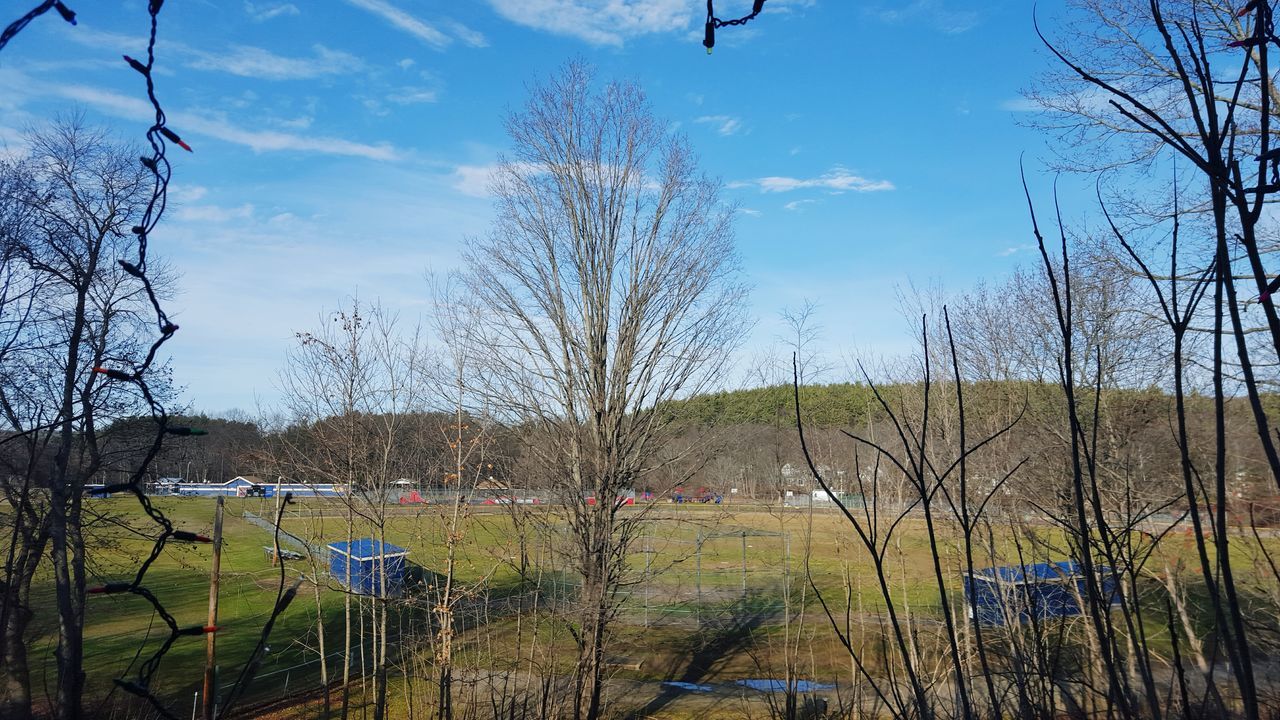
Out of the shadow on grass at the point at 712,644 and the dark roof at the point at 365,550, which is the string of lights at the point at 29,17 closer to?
the dark roof at the point at 365,550

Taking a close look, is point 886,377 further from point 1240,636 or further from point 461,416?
point 1240,636

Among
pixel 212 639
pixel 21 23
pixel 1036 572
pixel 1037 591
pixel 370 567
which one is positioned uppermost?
pixel 21 23

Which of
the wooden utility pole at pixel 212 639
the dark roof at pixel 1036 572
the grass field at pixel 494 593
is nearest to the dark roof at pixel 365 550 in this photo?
the grass field at pixel 494 593

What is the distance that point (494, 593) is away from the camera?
23141 millimetres

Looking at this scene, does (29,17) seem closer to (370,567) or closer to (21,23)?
(21,23)

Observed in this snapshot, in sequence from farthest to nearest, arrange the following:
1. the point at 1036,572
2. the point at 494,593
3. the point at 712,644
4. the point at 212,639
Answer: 1. the point at 494,593
2. the point at 712,644
3. the point at 1036,572
4. the point at 212,639

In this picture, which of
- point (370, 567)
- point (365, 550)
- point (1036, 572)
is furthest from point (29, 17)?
point (365, 550)

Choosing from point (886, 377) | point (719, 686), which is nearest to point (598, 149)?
point (886, 377)

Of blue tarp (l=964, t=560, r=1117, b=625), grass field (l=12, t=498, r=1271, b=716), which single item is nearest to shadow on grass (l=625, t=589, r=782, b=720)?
grass field (l=12, t=498, r=1271, b=716)

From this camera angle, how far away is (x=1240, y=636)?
2.89 ft

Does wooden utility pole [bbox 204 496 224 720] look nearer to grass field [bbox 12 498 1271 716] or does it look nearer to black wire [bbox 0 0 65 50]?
black wire [bbox 0 0 65 50]

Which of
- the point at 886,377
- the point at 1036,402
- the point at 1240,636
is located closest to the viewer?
the point at 1240,636

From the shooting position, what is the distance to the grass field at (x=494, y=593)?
38.0 ft

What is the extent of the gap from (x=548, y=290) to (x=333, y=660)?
10.7 meters
